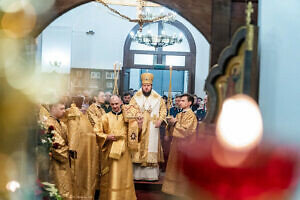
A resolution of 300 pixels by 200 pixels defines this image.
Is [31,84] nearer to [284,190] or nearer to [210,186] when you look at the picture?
[210,186]

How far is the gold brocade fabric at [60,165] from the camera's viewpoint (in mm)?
5551

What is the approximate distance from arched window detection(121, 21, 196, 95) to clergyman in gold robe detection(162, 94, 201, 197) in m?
6.75

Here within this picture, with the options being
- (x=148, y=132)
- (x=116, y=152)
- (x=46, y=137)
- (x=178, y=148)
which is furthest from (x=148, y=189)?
(x=46, y=137)

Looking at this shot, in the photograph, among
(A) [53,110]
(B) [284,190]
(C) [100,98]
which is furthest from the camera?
(C) [100,98]

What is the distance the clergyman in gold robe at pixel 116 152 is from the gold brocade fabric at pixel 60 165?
1.89 ft

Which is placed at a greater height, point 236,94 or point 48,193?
point 236,94

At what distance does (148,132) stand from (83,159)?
1532mm

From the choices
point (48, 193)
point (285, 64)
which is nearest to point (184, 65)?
point (48, 193)

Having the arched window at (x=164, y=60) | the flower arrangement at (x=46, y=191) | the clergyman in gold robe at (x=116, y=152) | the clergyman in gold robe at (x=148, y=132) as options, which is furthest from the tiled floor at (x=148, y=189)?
the arched window at (x=164, y=60)

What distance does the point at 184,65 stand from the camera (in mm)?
13727

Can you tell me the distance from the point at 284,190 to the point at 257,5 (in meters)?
1.38

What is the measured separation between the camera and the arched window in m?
13.5

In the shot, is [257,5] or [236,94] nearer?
[236,94]

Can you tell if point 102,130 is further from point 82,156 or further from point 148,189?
point 148,189
